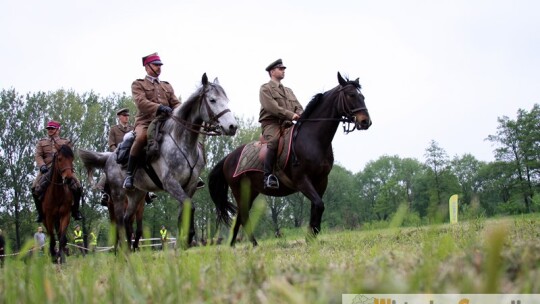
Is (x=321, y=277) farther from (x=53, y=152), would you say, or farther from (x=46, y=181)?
(x=53, y=152)

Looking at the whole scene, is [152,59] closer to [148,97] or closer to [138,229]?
[148,97]

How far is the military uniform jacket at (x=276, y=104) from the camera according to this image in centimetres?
1080

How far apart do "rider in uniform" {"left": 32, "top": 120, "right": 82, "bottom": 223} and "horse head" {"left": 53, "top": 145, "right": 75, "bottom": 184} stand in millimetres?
213

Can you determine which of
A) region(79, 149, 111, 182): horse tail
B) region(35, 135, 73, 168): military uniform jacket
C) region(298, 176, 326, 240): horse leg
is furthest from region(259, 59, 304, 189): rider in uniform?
region(35, 135, 73, 168): military uniform jacket

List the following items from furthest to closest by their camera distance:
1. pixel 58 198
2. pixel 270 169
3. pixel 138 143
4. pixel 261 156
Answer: pixel 58 198 → pixel 261 156 → pixel 270 169 → pixel 138 143

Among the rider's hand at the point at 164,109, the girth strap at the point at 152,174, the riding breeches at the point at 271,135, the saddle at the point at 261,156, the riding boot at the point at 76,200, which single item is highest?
the rider's hand at the point at 164,109

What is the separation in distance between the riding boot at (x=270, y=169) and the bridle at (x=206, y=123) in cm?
123

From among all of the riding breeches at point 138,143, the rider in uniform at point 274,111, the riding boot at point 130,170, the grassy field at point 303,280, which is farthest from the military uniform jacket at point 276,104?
the grassy field at point 303,280

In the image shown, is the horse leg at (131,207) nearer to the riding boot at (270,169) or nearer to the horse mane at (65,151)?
the horse mane at (65,151)

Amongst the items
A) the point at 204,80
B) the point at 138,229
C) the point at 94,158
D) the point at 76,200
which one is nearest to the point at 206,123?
the point at 204,80

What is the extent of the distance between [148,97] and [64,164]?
3129 mm

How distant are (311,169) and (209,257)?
21.9 ft

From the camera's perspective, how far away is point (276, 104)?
10.9 meters

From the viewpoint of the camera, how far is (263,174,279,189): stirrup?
10.5 m
